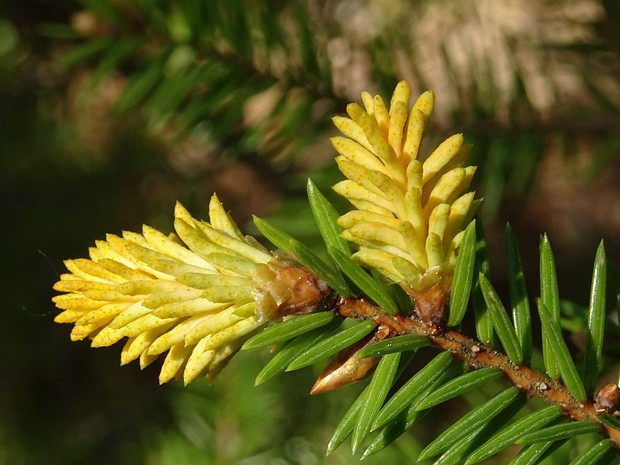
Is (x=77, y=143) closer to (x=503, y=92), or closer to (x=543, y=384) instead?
(x=503, y=92)

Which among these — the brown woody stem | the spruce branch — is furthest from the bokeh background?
the brown woody stem

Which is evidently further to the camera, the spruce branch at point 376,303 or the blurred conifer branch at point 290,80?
the blurred conifer branch at point 290,80

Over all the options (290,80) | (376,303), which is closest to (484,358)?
(376,303)

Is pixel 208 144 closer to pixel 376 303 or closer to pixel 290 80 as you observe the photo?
pixel 290 80

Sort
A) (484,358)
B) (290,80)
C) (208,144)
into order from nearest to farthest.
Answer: (484,358)
(290,80)
(208,144)

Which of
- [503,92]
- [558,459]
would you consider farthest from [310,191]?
[503,92]

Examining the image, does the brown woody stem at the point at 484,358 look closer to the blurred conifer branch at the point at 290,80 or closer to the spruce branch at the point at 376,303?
the spruce branch at the point at 376,303

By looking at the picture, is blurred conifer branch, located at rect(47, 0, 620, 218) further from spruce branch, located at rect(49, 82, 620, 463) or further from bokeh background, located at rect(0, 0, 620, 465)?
spruce branch, located at rect(49, 82, 620, 463)

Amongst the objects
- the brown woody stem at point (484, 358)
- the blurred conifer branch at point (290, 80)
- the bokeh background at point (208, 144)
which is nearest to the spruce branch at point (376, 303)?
the brown woody stem at point (484, 358)

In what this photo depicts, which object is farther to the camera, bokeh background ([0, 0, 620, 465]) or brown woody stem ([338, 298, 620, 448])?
bokeh background ([0, 0, 620, 465])
